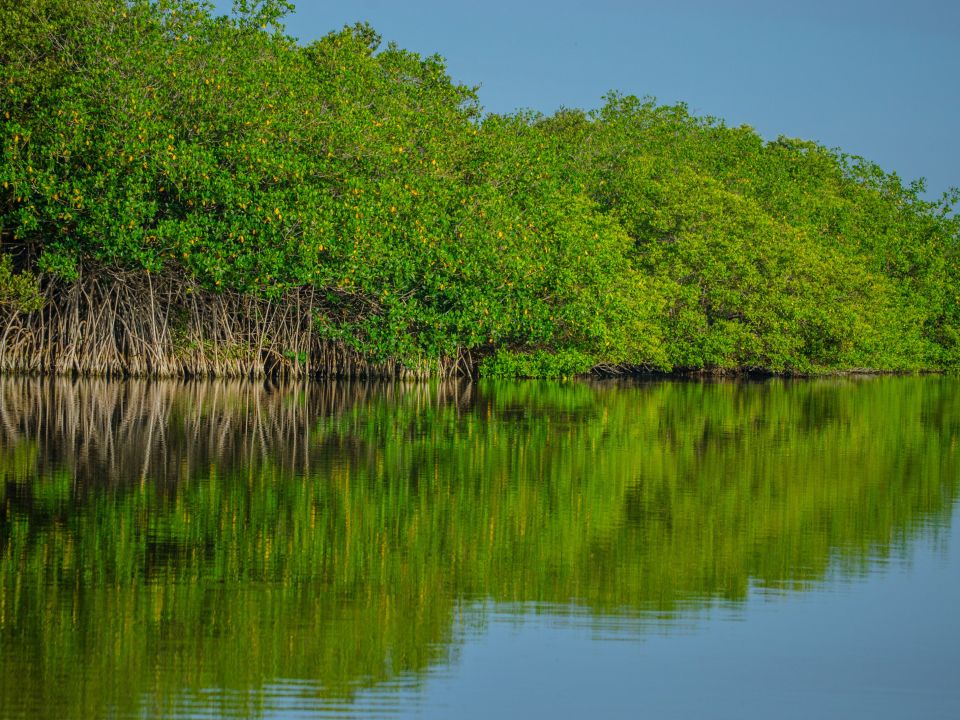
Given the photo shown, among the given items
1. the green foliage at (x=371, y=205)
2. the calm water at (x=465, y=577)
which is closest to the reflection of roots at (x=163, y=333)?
the green foliage at (x=371, y=205)

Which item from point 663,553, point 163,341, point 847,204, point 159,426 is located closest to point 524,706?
point 663,553

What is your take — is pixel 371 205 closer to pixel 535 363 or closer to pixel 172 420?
pixel 535 363

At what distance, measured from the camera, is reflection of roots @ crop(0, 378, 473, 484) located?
480 inches

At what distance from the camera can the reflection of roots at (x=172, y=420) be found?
1220 centimetres

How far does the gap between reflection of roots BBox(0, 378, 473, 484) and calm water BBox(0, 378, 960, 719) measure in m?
0.09

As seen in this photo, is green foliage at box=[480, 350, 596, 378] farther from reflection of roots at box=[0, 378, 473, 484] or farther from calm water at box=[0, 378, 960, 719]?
calm water at box=[0, 378, 960, 719]

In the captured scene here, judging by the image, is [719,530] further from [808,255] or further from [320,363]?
[808,255]

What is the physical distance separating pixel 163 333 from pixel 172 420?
10052 millimetres

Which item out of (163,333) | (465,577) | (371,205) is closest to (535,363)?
(371,205)

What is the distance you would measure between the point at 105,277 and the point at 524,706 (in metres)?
21.7

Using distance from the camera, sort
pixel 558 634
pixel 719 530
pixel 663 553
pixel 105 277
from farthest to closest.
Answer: pixel 105 277
pixel 719 530
pixel 663 553
pixel 558 634

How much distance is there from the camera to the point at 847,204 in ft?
148

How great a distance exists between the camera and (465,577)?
24.2 feet

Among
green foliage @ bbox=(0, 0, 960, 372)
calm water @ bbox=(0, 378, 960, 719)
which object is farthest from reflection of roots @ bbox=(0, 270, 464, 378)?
calm water @ bbox=(0, 378, 960, 719)
